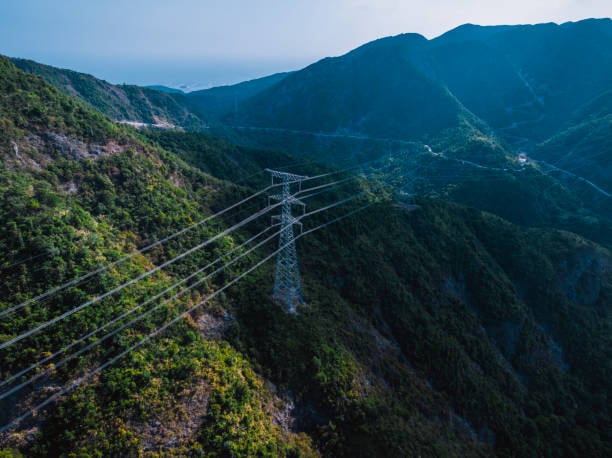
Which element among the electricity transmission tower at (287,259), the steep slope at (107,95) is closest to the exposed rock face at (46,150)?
the electricity transmission tower at (287,259)


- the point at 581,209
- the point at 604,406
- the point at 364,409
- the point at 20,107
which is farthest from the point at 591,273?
the point at 20,107

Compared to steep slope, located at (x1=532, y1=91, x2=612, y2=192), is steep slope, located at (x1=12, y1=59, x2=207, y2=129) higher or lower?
higher

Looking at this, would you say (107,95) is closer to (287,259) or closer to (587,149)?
(287,259)

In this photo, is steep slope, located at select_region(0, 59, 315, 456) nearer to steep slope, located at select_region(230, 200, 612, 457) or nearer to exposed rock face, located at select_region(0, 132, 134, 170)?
exposed rock face, located at select_region(0, 132, 134, 170)

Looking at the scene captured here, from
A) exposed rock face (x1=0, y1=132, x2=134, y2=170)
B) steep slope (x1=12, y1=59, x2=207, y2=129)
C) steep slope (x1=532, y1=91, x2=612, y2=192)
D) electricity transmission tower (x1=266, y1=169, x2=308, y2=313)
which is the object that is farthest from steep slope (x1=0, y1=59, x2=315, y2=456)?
steep slope (x1=532, y1=91, x2=612, y2=192)

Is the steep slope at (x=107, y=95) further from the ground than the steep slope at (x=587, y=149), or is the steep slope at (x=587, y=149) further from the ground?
the steep slope at (x=107, y=95)

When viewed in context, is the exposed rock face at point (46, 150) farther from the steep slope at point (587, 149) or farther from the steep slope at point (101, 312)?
the steep slope at point (587, 149)

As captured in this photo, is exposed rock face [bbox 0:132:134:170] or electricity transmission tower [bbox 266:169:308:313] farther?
electricity transmission tower [bbox 266:169:308:313]

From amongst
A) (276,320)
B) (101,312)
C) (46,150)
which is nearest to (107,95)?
(46,150)
